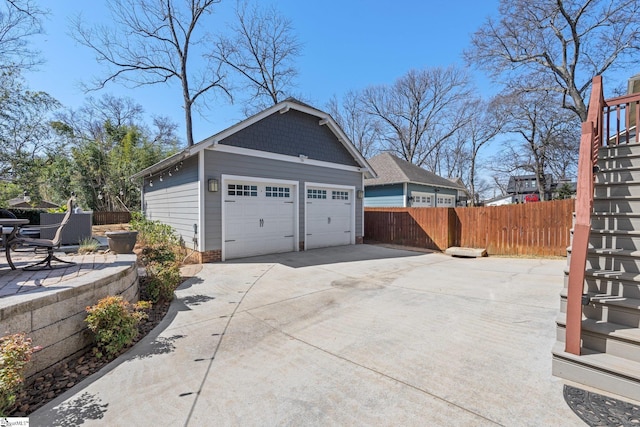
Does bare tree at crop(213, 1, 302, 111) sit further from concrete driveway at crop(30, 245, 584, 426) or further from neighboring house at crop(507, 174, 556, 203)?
neighboring house at crop(507, 174, 556, 203)

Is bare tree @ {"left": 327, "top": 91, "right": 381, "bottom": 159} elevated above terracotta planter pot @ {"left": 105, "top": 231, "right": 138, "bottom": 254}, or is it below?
above

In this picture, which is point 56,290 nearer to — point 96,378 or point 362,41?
point 96,378

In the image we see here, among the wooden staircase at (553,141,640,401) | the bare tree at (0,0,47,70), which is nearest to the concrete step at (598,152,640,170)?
the wooden staircase at (553,141,640,401)

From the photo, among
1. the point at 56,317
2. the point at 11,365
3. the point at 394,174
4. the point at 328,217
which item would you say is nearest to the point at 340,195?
the point at 328,217

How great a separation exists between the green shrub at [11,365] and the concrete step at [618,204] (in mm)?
5903

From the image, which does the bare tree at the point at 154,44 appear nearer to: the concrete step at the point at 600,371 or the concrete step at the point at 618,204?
the concrete step at the point at 618,204

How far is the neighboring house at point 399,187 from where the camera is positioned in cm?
1634

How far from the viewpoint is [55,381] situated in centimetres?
257

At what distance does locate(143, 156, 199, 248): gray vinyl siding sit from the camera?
8078mm

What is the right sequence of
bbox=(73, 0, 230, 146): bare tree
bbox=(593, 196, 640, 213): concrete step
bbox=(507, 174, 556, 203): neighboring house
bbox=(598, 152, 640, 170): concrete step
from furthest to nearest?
bbox=(507, 174, 556, 203): neighboring house < bbox=(73, 0, 230, 146): bare tree < bbox=(598, 152, 640, 170): concrete step < bbox=(593, 196, 640, 213): concrete step

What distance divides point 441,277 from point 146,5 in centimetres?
1850

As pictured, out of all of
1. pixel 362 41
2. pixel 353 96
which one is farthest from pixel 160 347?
pixel 353 96

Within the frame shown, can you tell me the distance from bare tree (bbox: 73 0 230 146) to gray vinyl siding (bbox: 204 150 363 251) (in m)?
10.8

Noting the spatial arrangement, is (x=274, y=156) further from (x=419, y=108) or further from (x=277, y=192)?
(x=419, y=108)
